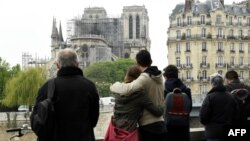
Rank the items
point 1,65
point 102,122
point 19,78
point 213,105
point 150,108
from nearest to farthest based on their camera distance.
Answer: point 150,108
point 213,105
point 102,122
point 19,78
point 1,65

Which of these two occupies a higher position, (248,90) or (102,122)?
(248,90)

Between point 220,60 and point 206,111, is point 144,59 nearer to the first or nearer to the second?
point 206,111

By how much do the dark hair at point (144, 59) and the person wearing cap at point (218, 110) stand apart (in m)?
1.42

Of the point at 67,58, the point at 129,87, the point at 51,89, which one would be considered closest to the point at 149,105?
the point at 129,87

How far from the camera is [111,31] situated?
458ft

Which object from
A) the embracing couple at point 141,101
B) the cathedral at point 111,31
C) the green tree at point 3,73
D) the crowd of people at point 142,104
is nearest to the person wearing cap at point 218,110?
the crowd of people at point 142,104

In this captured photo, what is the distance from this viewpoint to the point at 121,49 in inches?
5389

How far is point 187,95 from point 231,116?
117 centimetres

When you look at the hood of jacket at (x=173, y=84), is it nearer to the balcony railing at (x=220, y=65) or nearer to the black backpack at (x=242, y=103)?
the black backpack at (x=242, y=103)

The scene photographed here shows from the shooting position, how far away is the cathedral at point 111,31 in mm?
129738

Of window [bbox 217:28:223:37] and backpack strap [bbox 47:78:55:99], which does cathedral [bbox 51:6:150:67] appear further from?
backpack strap [bbox 47:78:55:99]

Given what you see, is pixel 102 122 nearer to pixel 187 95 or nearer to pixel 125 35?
pixel 187 95

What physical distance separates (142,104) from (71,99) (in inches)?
62.0

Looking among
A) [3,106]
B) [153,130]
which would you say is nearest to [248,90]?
[153,130]
